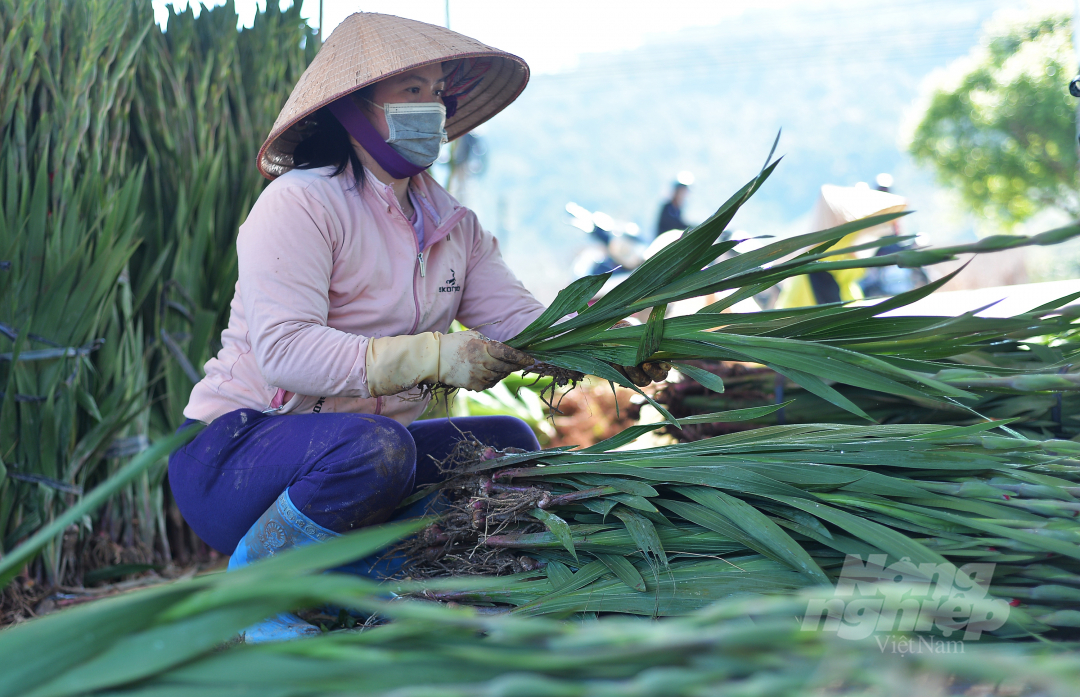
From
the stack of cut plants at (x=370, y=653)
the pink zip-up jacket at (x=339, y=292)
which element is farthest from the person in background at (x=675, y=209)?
the stack of cut plants at (x=370, y=653)

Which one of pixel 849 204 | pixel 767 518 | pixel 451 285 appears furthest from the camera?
pixel 849 204

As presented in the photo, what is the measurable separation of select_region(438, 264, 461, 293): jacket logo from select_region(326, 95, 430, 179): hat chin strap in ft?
0.92

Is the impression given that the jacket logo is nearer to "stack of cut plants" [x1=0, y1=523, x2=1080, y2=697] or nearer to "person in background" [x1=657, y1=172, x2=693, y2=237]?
"stack of cut plants" [x1=0, y1=523, x2=1080, y2=697]

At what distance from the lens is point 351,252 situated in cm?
166

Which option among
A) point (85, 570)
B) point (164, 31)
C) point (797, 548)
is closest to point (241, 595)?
point (797, 548)

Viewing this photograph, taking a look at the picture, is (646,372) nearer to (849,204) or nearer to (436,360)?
(436,360)

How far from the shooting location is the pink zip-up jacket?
1496mm

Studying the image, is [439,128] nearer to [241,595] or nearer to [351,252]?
[351,252]

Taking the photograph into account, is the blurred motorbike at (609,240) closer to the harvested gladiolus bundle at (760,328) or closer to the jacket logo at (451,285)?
the jacket logo at (451,285)

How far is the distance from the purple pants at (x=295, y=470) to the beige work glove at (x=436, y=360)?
0.12m

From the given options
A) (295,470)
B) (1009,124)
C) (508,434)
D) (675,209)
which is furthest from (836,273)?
(1009,124)

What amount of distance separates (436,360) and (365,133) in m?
0.59

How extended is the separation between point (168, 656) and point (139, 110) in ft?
6.99

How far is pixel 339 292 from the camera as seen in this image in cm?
168
